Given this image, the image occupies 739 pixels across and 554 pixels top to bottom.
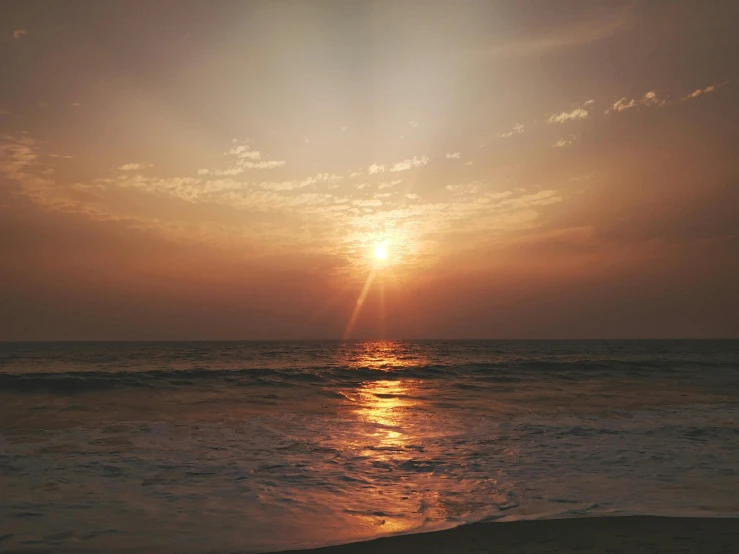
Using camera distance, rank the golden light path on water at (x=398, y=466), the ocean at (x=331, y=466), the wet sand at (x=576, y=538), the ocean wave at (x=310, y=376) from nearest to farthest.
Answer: the wet sand at (x=576, y=538) < the ocean at (x=331, y=466) < the golden light path on water at (x=398, y=466) < the ocean wave at (x=310, y=376)

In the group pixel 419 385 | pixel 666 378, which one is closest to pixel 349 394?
pixel 419 385

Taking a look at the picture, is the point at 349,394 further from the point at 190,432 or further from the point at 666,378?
the point at 666,378

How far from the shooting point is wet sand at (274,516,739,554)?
5.78m

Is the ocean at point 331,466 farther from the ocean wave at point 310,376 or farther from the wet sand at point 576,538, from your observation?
the ocean wave at point 310,376

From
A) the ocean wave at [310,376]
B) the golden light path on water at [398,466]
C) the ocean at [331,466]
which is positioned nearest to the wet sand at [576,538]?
the ocean at [331,466]

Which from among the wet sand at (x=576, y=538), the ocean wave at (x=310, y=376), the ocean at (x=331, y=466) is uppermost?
the wet sand at (x=576, y=538)

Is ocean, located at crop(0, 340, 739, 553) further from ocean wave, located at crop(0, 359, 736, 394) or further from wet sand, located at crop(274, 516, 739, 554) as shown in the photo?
ocean wave, located at crop(0, 359, 736, 394)

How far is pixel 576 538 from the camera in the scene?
6086mm

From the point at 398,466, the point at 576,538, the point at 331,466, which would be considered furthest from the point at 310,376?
the point at 576,538

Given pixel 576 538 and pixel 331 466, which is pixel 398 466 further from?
pixel 576 538

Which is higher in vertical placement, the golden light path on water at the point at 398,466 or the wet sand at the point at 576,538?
the wet sand at the point at 576,538

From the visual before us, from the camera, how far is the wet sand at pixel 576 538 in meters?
5.78

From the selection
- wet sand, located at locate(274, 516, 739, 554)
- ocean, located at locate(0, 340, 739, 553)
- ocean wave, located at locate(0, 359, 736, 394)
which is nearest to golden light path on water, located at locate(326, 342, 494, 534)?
ocean, located at locate(0, 340, 739, 553)

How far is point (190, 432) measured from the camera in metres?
13.2
